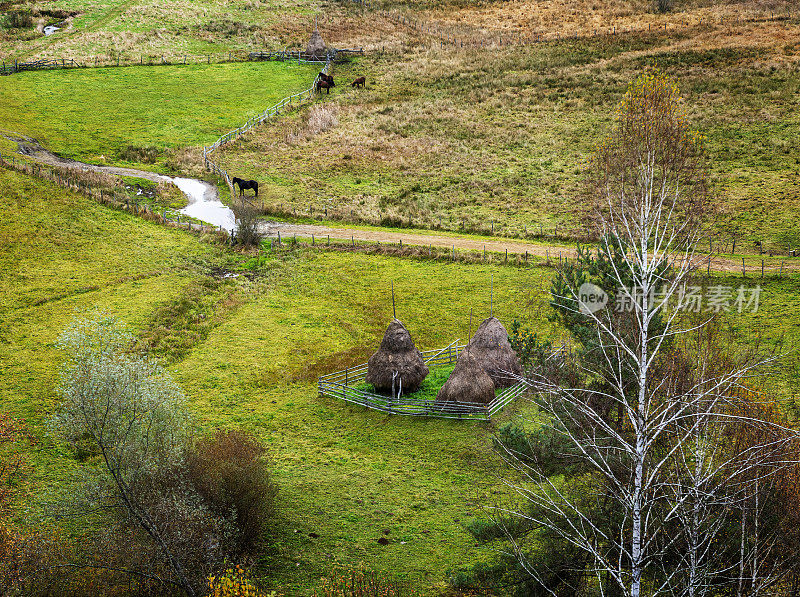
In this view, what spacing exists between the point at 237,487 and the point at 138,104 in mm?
59701

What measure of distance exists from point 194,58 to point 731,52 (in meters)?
58.4

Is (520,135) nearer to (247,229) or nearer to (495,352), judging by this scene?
(247,229)

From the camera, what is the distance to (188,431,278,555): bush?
24.4m

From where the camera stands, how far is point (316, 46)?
88.1m

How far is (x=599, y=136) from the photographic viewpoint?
67.8m

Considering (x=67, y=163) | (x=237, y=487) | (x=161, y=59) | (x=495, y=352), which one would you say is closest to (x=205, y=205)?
(x=67, y=163)

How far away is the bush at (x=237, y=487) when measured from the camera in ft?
80.1

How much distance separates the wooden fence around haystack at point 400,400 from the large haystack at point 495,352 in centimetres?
74

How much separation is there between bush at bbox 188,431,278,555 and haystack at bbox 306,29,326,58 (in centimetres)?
7070

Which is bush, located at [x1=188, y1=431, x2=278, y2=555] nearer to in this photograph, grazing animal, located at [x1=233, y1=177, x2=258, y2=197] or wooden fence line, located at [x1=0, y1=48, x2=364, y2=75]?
grazing animal, located at [x1=233, y1=177, x2=258, y2=197]

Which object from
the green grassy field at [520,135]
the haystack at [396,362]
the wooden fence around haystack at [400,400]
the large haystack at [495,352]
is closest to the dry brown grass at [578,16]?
the green grassy field at [520,135]

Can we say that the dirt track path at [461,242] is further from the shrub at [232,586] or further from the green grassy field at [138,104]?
the shrub at [232,586]

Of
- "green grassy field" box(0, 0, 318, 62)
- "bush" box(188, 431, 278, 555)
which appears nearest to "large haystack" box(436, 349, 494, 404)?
"bush" box(188, 431, 278, 555)

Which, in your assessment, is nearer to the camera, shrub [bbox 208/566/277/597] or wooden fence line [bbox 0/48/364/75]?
shrub [bbox 208/566/277/597]
